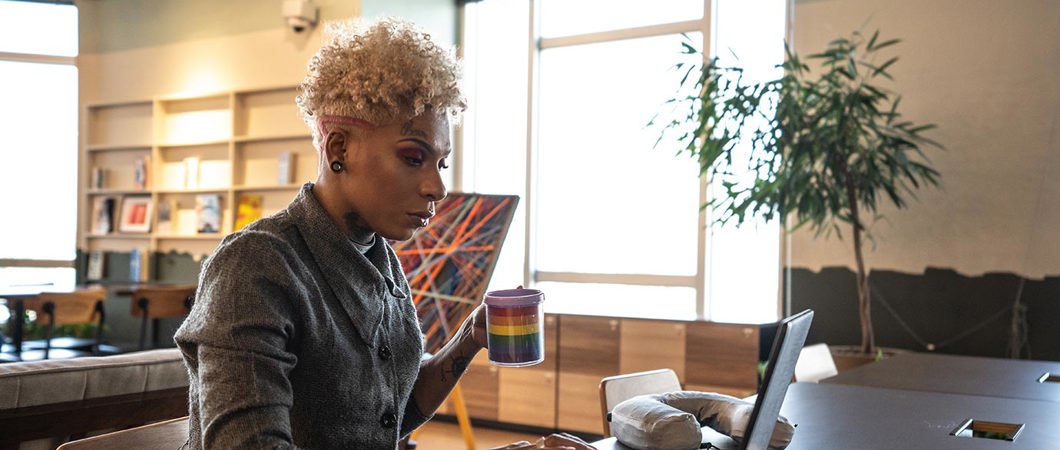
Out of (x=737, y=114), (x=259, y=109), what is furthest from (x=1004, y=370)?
(x=259, y=109)

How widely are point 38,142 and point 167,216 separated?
1555mm

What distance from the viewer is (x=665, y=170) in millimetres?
6121

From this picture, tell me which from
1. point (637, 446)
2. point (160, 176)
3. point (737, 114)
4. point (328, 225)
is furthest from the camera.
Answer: point (160, 176)

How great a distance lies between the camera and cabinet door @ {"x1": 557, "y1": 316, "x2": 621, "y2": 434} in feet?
17.0

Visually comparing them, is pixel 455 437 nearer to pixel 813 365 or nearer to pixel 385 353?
pixel 813 365

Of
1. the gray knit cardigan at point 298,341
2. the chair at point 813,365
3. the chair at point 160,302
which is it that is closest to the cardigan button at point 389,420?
the gray knit cardigan at point 298,341

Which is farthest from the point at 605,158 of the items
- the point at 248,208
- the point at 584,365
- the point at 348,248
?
the point at 348,248

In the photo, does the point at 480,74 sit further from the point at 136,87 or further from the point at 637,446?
the point at 637,446

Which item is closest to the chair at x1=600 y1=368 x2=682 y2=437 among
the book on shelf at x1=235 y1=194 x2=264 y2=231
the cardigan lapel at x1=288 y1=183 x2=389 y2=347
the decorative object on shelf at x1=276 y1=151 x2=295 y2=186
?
the cardigan lapel at x1=288 y1=183 x2=389 y2=347

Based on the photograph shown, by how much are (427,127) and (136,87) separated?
7.18 m

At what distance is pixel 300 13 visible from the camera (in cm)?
645

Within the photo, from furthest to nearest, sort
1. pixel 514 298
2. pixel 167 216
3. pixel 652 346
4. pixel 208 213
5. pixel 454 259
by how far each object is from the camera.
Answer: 1. pixel 167 216
2. pixel 208 213
3. pixel 652 346
4. pixel 454 259
5. pixel 514 298

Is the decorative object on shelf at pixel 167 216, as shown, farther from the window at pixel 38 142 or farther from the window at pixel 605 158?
the window at pixel 605 158

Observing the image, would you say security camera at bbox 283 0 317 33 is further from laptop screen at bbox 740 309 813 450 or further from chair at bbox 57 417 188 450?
laptop screen at bbox 740 309 813 450
